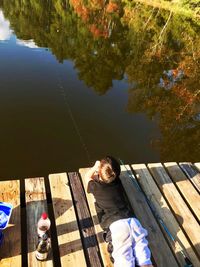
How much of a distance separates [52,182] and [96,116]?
4.83 m

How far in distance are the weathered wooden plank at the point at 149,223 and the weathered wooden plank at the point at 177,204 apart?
0.42 m

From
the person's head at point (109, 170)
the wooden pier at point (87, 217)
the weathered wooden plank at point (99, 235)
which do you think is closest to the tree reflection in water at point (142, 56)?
the wooden pier at point (87, 217)

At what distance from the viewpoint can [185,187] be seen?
5.31 metres

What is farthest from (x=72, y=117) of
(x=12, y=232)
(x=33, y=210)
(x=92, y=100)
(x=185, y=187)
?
(x=12, y=232)

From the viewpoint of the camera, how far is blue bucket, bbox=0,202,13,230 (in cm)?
363

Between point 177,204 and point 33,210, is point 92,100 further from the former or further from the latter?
point 33,210

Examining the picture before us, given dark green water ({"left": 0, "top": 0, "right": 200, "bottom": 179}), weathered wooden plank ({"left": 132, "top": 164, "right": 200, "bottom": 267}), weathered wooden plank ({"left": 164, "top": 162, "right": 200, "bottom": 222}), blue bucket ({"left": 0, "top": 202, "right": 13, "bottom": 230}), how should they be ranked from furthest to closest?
1. dark green water ({"left": 0, "top": 0, "right": 200, "bottom": 179})
2. weathered wooden plank ({"left": 164, "top": 162, "right": 200, "bottom": 222})
3. weathered wooden plank ({"left": 132, "top": 164, "right": 200, "bottom": 267})
4. blue bucket ({"left": 0, "top": 202, "right": 13, "bottom": 230})

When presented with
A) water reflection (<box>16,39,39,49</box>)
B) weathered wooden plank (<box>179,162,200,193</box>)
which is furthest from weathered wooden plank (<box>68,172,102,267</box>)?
water reflection (<box>16,39,39,49</box>)

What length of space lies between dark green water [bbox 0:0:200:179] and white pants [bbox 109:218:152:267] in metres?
3.46

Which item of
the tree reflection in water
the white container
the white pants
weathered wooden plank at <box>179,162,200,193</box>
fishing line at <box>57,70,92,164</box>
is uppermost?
the tree reflection in water

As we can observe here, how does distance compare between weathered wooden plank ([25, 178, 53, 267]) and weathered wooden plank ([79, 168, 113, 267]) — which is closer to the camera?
weathered wooden plank ([25, 178, 53, 267])

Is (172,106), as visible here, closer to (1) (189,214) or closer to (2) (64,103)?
(2) (64,103)

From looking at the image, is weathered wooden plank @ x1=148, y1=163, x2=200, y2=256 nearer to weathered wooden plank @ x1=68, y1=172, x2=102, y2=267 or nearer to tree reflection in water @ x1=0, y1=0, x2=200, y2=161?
weathered wooden plank @ x1=68, y1=172, x2=102, y2=267

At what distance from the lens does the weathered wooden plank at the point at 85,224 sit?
12.2ft
